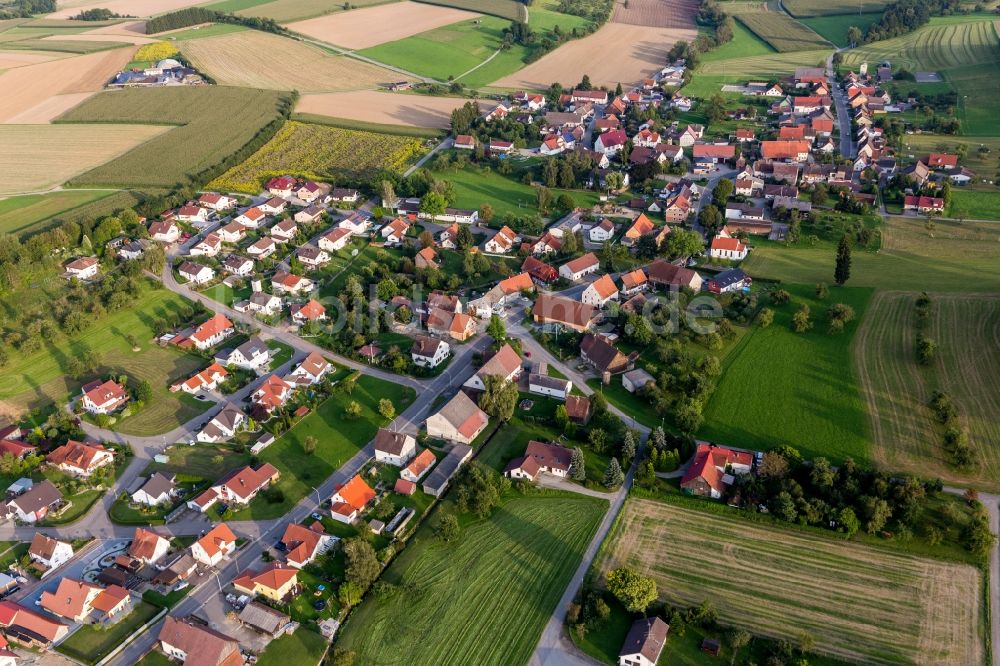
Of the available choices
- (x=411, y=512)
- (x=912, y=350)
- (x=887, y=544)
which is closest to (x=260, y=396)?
(x=411, y=512)

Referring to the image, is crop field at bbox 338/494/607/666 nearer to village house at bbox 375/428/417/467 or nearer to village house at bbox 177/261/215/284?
village house at bbox 375/428/417/467

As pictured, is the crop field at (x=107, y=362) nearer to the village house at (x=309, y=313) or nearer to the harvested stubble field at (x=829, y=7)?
the village house at (x=309, y=313)

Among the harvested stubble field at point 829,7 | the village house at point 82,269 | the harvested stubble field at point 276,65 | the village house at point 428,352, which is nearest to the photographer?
the village house at point 428,352

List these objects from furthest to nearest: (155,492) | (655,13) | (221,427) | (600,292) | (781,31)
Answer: (655,13) → (781,31) → (600,292) → (221,427) → (155,492)

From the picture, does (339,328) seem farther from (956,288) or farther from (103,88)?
(103,88)

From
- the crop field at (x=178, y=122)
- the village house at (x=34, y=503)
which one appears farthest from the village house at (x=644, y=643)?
the crop field at (x=178, y=122)

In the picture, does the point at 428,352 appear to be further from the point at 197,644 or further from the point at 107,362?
the point at 197,644

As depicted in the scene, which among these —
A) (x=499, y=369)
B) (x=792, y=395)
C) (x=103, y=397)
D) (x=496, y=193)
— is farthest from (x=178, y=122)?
(x=792, y=395)
